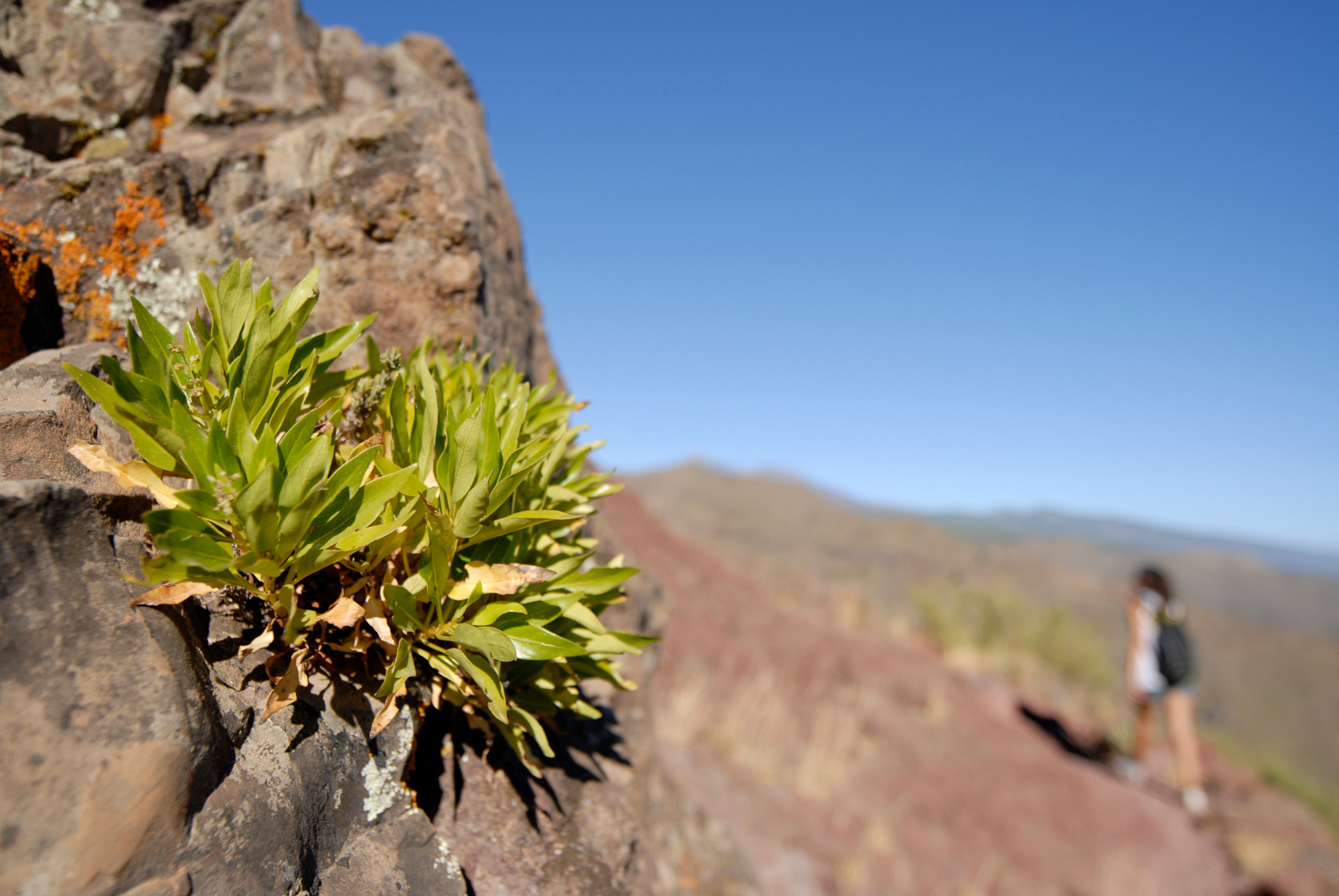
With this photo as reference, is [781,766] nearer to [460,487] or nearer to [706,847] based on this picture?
[706,847]

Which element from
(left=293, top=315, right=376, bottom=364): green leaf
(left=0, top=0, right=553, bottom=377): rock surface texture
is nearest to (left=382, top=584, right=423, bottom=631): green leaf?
(left=293, top=315, right=376, bottom=364): green leaf

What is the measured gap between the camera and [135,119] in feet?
10.6

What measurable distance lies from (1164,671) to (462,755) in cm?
941

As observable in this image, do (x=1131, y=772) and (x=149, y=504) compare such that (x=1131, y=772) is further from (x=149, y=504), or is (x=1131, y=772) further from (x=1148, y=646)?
(x=149, y=504)

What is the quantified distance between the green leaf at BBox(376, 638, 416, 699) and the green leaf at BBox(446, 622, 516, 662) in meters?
0.11

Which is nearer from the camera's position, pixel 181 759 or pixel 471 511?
pixel 181 759

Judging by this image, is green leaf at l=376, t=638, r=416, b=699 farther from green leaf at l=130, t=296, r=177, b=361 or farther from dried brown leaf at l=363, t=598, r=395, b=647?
green leaf at l=130, t=296, r=177, b=361

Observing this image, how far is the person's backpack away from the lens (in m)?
8.42

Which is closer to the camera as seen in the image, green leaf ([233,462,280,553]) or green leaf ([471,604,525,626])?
green leaf ([233,462,280,553])

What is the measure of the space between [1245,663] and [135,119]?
147 ft

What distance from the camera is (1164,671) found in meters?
8.53

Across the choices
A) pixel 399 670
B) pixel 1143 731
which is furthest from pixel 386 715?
pixel 1143 731

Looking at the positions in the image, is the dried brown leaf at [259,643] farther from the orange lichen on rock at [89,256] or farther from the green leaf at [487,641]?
the orange lichen on rock at [89,256]

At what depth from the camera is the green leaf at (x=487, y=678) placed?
1.64 m
